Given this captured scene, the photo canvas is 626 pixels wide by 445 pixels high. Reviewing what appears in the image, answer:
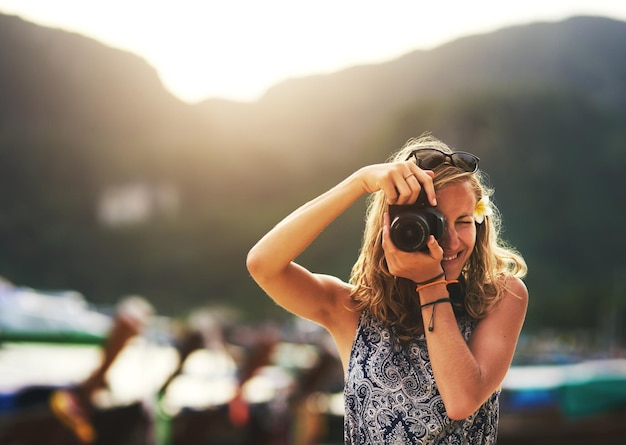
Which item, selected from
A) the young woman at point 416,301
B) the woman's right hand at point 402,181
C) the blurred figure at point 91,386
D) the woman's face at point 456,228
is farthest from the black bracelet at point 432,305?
the blurred figure at point 91,386

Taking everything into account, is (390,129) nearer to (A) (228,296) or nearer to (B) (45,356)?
(A) (228,296)

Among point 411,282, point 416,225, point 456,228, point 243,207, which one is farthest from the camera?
point 243,207

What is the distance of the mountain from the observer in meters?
63.6

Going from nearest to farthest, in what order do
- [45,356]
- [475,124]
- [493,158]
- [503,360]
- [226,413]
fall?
A: 1. [503,360]
2. [226,413]
3. [45,356]
4. [493,158]
5. [475,124]

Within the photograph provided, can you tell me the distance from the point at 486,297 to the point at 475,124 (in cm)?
9703

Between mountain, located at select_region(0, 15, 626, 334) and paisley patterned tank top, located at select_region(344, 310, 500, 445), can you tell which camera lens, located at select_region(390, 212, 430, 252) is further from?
mountain, located at select_region(0, 15, 626, 334)

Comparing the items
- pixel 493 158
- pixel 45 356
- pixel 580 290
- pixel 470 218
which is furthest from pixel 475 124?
pixel 470 218

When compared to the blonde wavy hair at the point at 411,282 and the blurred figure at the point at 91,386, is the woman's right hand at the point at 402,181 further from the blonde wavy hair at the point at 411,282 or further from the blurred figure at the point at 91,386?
the blurred figure at the point at 91,386

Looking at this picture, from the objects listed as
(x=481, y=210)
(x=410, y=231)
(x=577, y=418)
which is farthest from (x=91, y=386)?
(x=577, y=418)

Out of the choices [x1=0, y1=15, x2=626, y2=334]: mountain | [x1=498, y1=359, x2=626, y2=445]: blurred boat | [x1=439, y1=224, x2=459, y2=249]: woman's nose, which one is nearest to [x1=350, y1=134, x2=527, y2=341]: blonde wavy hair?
[x1=439, y1=224, x2=459, y2=249]: woman's nose

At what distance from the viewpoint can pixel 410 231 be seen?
165 centimetres

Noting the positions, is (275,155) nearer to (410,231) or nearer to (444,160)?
(444,160)

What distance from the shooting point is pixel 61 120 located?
68.3m

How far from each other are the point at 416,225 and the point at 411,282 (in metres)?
0.27
